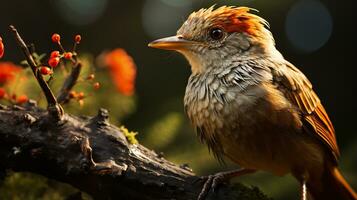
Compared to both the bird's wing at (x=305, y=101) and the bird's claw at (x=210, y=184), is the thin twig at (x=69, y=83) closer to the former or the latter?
the bird's claw at (x=210, y=184)

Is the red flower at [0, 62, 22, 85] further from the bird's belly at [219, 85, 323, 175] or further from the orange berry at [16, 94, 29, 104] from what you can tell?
the bird's belly at [219, 85, 323, 175]

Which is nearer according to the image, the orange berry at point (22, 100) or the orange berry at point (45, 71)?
the orange berry at point (45, 71)

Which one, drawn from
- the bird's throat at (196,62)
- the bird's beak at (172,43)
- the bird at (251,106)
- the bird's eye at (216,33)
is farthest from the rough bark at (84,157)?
the bird's eye at (216,33)

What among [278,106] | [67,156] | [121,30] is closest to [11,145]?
[67,156]

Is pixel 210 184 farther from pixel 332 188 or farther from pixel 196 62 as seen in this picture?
pixel 332 188

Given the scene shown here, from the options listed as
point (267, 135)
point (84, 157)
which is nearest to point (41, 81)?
point (84, 157)

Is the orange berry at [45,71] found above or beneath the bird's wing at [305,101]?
above
